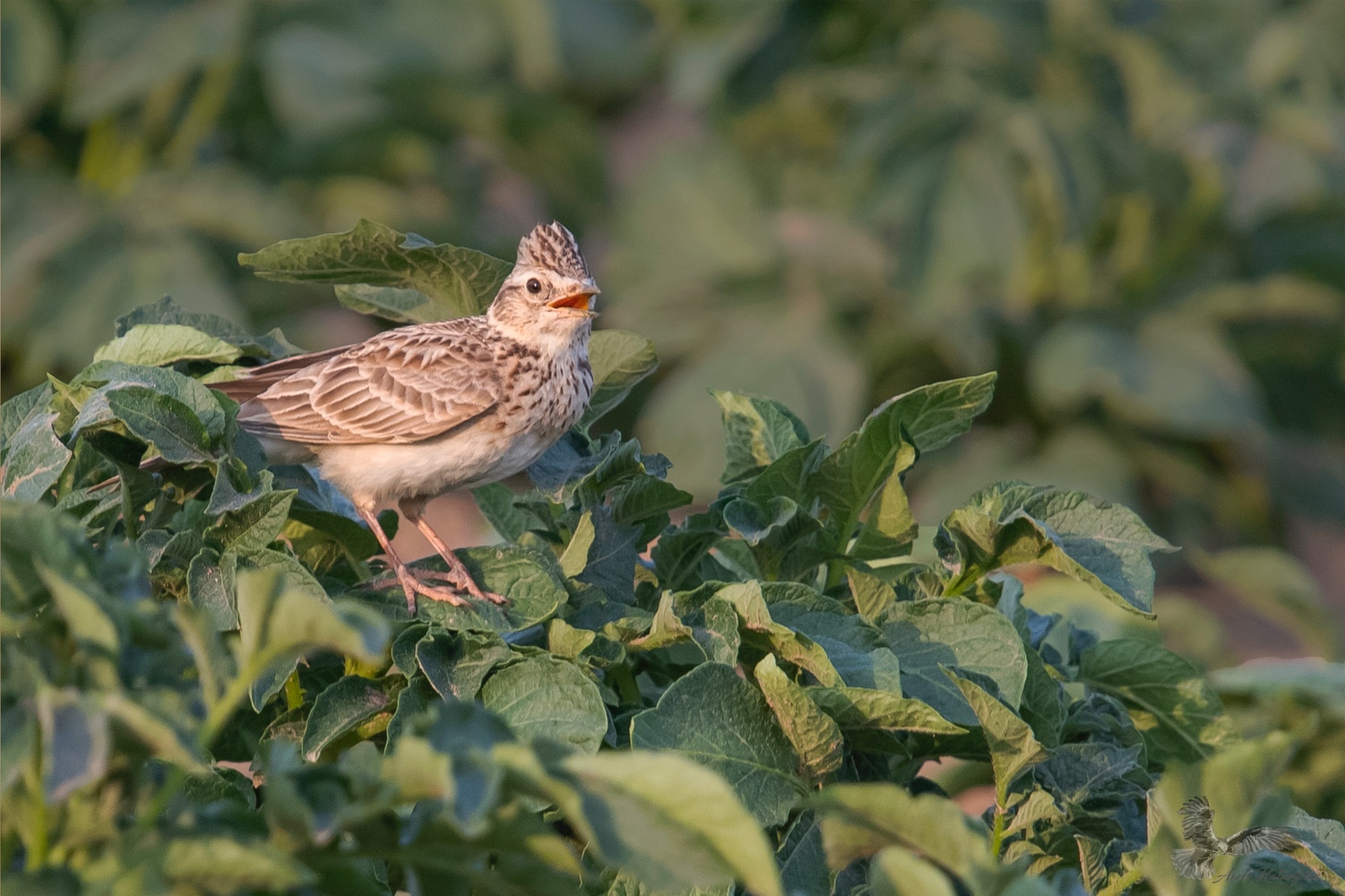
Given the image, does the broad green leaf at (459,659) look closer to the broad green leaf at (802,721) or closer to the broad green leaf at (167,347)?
the broad green leaf at (802,721)

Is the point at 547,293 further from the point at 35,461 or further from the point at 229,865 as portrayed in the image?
the point at 229,865

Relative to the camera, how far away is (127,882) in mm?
1196

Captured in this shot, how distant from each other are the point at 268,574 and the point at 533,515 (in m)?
1.12

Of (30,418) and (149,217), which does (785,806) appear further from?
(149,217)

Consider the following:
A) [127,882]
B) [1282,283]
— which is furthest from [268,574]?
[1282,283]

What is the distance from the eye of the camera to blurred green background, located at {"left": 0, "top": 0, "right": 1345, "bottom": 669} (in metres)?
8.19

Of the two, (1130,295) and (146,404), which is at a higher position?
(146,404)

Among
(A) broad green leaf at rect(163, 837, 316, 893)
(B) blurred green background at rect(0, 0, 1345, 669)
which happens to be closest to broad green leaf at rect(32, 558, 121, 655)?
(A) broad green leaf at rect(163, 837, 316, 893)

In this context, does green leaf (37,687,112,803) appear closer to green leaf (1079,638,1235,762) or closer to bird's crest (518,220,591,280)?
green leaf (1079,638,1235,762)

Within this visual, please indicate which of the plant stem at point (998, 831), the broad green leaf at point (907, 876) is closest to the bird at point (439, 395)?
the plant stem at point (998, 831)

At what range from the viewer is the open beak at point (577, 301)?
10.5 ft

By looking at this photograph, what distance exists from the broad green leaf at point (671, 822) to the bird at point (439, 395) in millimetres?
1674

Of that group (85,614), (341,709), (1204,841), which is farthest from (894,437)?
(85,614)

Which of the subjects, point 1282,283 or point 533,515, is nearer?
point 533,515
